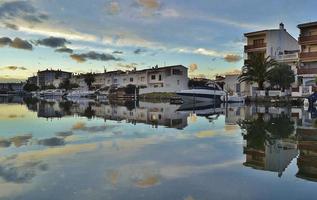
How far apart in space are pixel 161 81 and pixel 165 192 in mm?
81861

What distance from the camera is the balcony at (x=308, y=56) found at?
169 feet

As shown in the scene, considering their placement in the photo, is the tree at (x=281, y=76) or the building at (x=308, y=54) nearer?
the tree at (x=281, y=76)

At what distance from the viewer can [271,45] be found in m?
62.3

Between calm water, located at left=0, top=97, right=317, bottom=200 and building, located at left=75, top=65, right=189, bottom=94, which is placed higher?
building, located at left=75, top=65, right=189, bottom=94

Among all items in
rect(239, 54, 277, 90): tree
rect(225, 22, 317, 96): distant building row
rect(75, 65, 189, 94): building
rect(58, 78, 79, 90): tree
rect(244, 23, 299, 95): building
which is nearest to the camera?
rect(225, 22, 317, 96): distant building row

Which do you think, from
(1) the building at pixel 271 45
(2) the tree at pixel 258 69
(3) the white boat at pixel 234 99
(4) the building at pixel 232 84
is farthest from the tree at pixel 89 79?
(2) the tree at pixel 258 69

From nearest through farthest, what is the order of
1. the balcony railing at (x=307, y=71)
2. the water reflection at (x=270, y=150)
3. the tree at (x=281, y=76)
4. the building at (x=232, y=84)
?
the water reflection at (x=270, y=150)
the tree at (x=281, y=76)
the balcony railing at (x=307, y=71)
the building at (x=232, y=84)

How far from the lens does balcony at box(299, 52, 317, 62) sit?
2032 inches

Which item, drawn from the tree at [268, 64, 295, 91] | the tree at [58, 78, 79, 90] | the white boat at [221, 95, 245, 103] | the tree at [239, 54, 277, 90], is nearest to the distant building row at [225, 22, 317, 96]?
the tree at [268, 64, 295, 91]

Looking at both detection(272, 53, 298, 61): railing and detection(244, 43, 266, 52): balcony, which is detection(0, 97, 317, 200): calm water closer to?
detection(272, 53, 298, 61): railing

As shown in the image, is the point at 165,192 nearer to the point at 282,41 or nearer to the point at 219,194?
the point at 219,194

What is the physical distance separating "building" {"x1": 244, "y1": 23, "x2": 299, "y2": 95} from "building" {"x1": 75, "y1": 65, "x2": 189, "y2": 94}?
24.6m

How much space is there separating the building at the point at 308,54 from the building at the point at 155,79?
1446 inches

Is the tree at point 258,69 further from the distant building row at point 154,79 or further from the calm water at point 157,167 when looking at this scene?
the calm water at point 157,167
